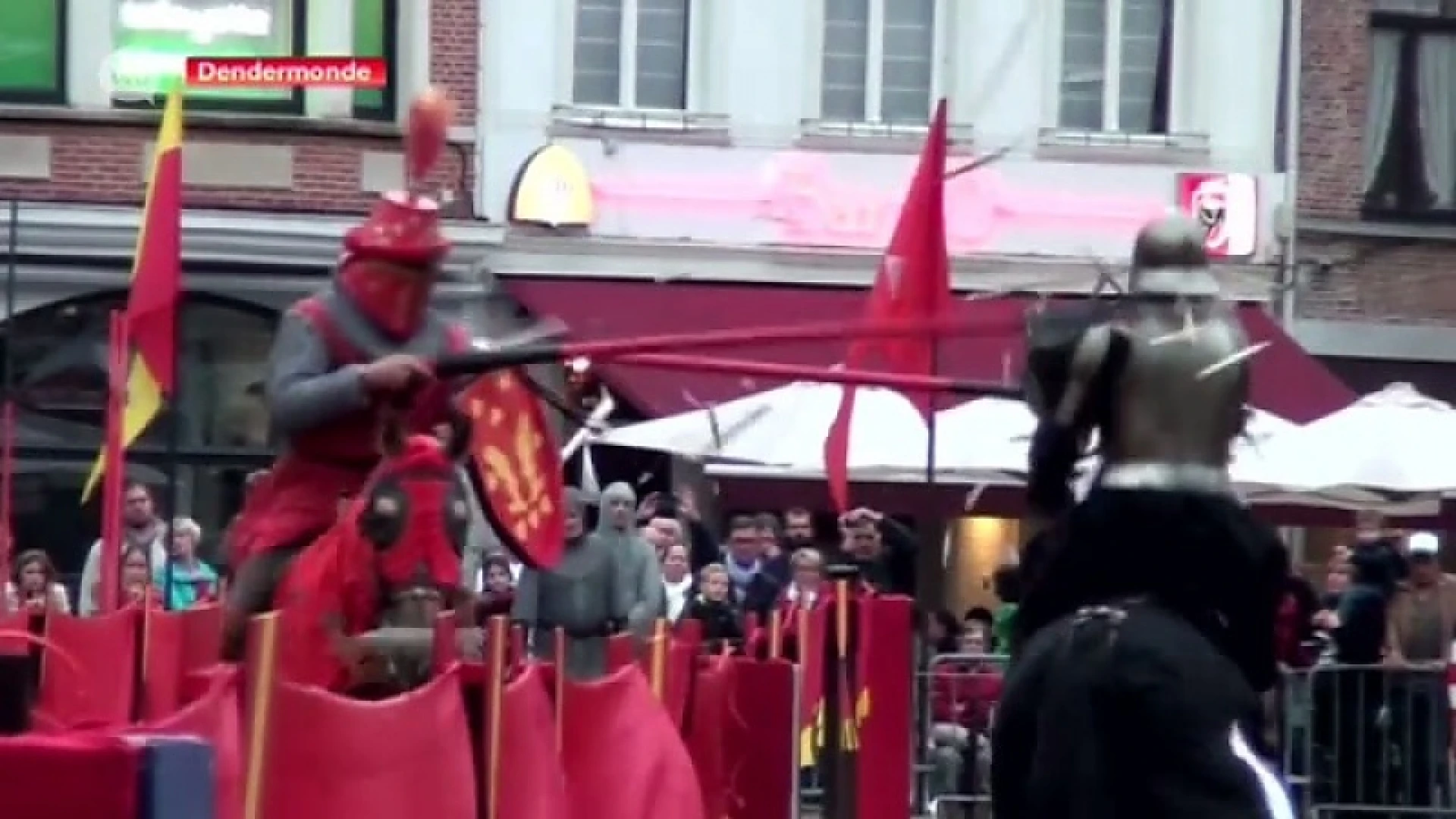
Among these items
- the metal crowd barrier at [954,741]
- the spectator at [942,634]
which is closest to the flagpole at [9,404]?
the metal crowd barrier at [954,741]

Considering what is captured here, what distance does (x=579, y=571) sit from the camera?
639 inches

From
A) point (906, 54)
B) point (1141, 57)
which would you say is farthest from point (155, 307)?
point (1141, 57)

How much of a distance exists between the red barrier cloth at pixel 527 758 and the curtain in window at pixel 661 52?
16.9 meters

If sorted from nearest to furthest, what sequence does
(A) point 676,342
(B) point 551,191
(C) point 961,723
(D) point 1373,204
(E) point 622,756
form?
(A) point 676,342, (E) point 622,756, (C) point 961,723, (B) point 551,191, (D) point 1373,204

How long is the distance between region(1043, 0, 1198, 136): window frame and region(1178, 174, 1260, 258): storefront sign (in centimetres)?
37

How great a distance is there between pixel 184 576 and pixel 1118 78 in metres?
10.7

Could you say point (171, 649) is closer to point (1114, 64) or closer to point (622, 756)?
point (622, 756)

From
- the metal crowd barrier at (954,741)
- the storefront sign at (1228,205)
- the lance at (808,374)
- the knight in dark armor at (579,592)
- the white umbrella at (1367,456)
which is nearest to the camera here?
the lance at (808,374)

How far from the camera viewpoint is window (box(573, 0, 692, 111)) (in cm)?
2562

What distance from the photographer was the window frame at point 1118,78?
2615 centimetres

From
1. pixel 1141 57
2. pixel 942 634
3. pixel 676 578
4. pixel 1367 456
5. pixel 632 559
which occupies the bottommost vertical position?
pixel 942 634

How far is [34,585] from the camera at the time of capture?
17.4 metres

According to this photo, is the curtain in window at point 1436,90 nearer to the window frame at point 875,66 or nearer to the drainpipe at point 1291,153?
the drainpipe at point 1291,153

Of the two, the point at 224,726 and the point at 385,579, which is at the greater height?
the point at 385,579
